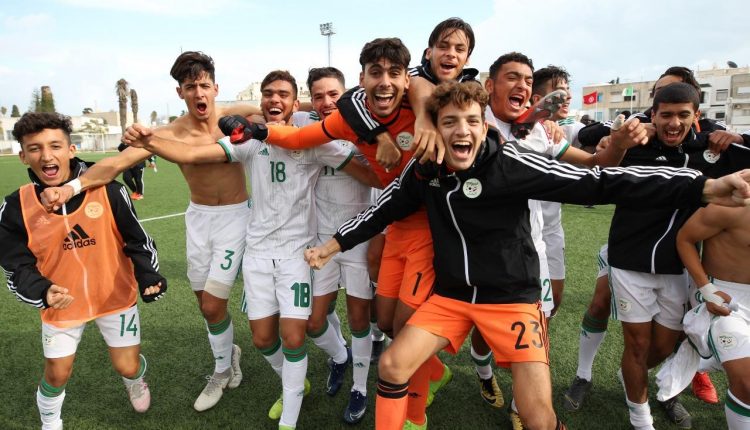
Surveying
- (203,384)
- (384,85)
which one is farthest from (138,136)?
(203,384)

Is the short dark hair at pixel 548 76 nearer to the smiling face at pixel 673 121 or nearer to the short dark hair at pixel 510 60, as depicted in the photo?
the short dark hair at pixel 510 60

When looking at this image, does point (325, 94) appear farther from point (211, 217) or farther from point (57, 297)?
point (57, 297)

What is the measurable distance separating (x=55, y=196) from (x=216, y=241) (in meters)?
1.16

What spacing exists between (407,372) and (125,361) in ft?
6.94

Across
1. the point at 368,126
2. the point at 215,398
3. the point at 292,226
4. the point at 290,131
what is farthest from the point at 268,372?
the point at 368,126

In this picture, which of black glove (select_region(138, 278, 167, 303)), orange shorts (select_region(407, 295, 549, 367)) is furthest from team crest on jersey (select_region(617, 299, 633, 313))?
black glove (select_region(138, 278, 167, 303))

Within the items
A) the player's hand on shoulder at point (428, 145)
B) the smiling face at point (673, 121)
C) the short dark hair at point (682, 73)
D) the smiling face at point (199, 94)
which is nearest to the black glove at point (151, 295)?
the smiling face at point (199, 94)

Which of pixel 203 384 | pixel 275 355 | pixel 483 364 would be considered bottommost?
pixel 203 384

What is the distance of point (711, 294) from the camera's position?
2771mm

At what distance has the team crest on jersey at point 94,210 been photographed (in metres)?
3.20

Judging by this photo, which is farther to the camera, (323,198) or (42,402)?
(323,198)

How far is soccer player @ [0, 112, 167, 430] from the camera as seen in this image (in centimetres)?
302

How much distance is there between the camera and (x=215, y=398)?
365 cm

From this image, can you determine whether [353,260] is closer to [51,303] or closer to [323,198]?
[323,198]
